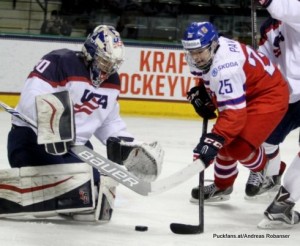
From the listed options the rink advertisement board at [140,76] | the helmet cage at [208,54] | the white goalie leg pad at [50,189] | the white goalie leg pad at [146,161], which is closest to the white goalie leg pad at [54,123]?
the white goalie leg pad at [50,189]

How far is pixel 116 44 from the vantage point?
3.17 m

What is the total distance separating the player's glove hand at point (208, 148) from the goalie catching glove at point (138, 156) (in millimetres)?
159

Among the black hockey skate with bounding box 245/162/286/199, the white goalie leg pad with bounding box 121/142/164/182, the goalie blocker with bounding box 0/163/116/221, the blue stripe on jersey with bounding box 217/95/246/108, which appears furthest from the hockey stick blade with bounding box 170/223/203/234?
the black hockey skate with bounding box 245/162/286/199

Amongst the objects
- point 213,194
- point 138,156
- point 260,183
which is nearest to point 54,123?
point 138,156

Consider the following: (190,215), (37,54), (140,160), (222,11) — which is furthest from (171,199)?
(222,11)

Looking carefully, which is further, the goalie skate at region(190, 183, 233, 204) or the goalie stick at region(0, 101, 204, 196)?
the goalie skate at region(190, 183, 233, 204)

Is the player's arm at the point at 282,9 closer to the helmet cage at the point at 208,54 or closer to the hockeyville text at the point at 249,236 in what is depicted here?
the helmet cage at the point at 208,54

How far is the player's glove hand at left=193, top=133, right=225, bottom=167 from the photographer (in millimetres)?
3029

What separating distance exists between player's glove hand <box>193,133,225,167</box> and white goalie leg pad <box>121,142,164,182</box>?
0.50 feet

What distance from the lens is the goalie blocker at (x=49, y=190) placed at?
3.12 meters

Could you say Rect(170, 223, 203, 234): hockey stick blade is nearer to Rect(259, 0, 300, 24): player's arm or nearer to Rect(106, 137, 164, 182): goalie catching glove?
Rect(106, 137, 164, 182): goalie catching glove

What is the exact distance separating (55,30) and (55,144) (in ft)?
14.1

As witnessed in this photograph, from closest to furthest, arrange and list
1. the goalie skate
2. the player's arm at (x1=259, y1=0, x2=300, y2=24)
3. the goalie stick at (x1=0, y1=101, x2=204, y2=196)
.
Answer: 1. the goalie stick at (x1=0, y1=101, x2=204, y2=196)
2. the player's arm at (x1=259, y1=0, x2=300, y2=24)
3. the goalie skate

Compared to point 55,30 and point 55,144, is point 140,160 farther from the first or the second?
point 55,30
